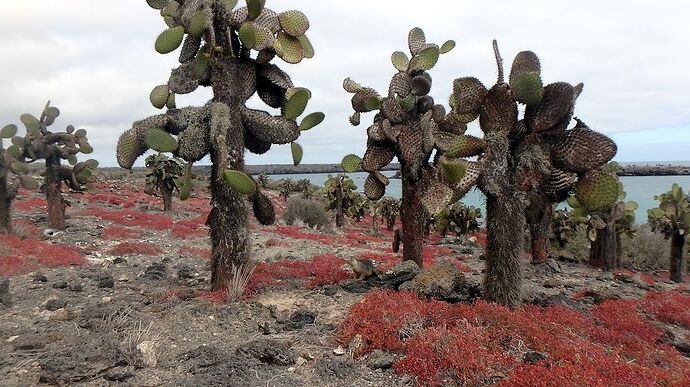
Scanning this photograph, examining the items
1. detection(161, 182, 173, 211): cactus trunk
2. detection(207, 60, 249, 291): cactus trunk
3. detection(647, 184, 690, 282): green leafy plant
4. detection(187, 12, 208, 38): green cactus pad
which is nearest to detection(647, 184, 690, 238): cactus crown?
detection(647, 184, 690, 282): green leafy plant

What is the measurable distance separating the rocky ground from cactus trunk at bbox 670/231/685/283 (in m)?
3.66

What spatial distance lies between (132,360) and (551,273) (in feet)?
38.6

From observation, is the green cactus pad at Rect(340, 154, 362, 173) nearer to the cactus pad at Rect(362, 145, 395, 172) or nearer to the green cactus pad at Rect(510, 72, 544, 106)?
the cactus pad at Rect(362, 145, 395, 172)

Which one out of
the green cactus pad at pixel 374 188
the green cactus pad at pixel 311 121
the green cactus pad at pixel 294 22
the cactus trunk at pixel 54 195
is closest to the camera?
the green cactus pad at pixel 294 22

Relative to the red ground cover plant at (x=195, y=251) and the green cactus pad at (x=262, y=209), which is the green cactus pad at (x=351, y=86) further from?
the red ground cover plant at (x=195, y=251)

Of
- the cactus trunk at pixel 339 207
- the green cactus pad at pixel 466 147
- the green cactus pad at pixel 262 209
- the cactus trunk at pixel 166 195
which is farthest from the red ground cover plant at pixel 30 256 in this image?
the cactus trunk at pixel 339 207

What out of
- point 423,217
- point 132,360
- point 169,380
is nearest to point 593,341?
point 423,217

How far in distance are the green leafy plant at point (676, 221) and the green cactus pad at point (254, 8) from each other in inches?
549

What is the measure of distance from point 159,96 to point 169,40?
1151 millimetres

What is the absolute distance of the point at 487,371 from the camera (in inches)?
185

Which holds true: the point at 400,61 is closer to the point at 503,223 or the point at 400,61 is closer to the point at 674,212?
the point at 503,223

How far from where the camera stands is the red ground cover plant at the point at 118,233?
52.9ft

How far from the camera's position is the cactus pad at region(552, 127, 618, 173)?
6.94 m

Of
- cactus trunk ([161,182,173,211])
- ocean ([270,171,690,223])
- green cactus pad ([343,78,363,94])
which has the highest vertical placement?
green cactus pad ([343,78,363,94])
